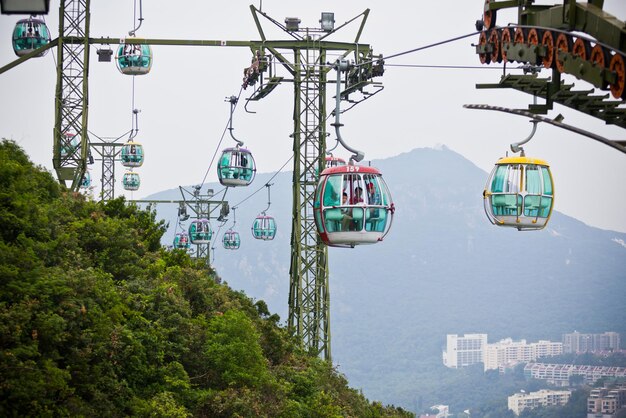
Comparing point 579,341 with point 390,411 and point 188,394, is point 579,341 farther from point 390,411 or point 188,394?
point 188,394

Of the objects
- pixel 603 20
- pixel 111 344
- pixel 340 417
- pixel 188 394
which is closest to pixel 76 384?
pixel 111 344

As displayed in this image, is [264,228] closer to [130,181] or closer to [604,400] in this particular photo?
[130,181]

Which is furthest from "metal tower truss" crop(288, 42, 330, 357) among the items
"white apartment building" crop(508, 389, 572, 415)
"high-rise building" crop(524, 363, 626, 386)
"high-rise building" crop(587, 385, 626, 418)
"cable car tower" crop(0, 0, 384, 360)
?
"white apartment building" crop(508, 389, 572, 415)

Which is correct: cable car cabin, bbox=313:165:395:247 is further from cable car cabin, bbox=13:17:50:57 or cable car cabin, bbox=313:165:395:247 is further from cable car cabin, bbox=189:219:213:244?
cable car cabin, bbox=189:219:213:244

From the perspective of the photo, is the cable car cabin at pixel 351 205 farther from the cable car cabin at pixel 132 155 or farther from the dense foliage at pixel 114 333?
the cable car cabin at pixel 132 155

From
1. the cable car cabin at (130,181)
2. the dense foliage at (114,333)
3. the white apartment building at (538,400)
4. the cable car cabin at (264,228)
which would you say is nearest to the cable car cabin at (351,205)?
the dense foliage at (114,333)
